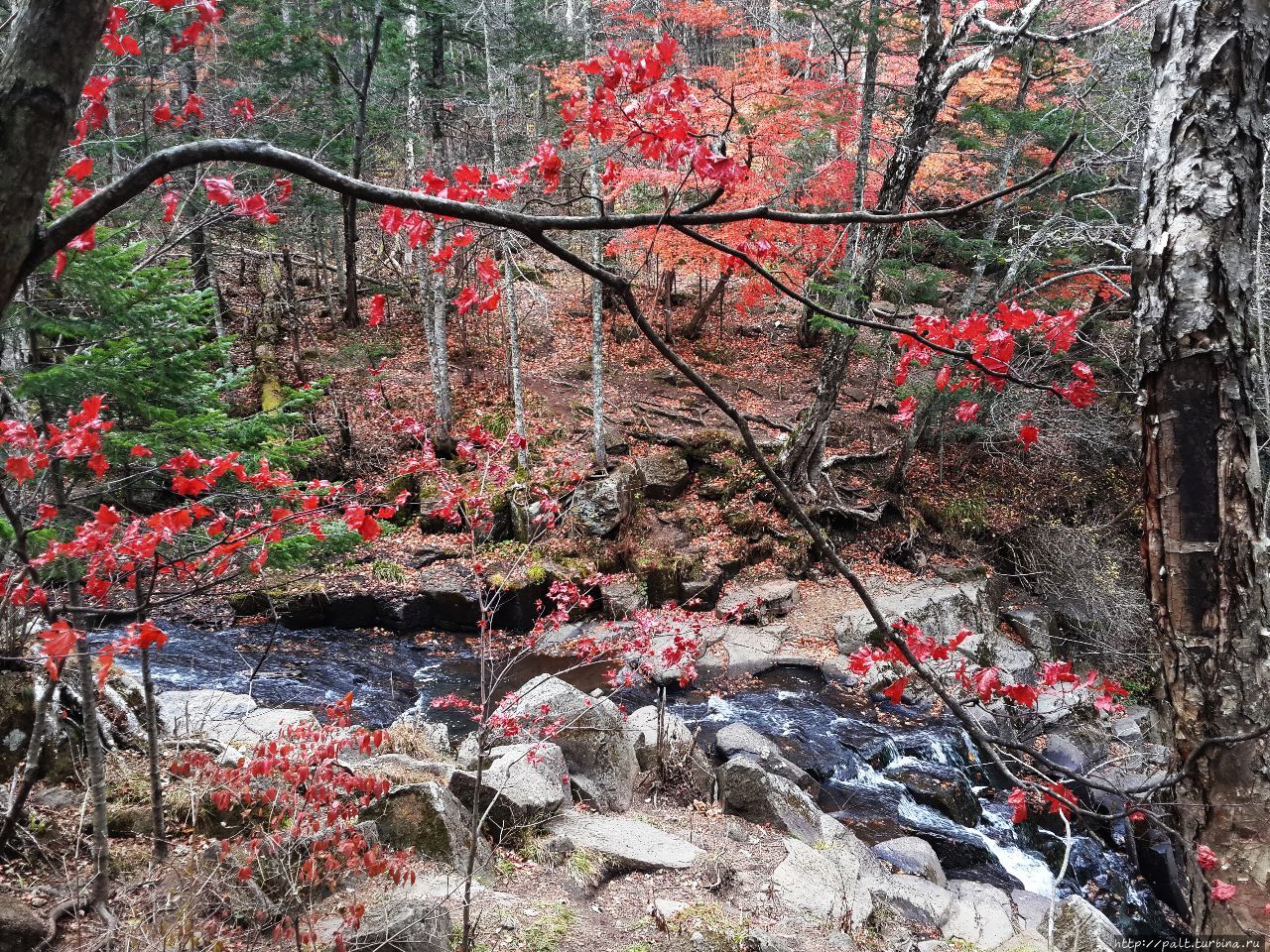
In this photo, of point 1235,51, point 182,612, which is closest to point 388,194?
point 1235,51

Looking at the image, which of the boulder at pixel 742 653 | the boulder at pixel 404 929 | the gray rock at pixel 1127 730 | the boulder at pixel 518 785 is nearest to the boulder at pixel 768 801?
the boulder at pixel 518 785

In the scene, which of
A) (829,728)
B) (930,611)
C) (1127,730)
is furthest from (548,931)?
(1127,730)

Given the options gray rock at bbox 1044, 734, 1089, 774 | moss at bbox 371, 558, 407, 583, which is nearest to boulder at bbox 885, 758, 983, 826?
gray rock at bbox 1044, 734, 1089, 774

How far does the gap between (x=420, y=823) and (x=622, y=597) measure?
665cm

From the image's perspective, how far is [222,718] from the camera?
6121 mm

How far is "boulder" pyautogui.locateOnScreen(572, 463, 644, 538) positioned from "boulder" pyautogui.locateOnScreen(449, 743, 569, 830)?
628cm

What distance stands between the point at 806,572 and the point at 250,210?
11.4 metres

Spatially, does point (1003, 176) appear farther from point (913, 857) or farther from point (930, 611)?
point (913, 857)

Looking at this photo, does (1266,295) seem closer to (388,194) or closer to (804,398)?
(388,194)

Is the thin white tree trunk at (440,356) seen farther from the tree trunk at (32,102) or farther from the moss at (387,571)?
the tree trunk at (32,102)

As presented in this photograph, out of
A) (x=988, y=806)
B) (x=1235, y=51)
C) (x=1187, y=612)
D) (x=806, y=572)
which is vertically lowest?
(x=988, y=806)

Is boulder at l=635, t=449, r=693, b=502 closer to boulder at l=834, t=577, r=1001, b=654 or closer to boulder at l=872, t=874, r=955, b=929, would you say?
boulder at l=834, t=577, r=1001, b=654

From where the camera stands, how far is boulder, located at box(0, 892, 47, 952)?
3.05m

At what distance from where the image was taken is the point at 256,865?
3930 millimetres
